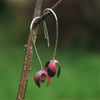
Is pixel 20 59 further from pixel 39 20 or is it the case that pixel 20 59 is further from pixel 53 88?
pixel 39 20

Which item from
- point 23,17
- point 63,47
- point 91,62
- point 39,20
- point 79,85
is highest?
point 23,17

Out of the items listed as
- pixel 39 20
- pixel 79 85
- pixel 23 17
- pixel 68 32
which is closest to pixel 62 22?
pixel 68 32

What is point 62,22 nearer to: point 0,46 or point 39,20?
point 0,46

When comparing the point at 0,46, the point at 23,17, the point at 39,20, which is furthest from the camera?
the point at 23,17

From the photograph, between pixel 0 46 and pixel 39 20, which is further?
pixel 0 46

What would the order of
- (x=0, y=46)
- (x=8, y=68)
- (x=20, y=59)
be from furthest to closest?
(x=0, y=46)
(x=20, y=59)
(x=8, y=68)

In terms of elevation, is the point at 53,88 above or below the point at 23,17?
below

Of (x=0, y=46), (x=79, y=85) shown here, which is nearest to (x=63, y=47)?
(x=0, y=46)
